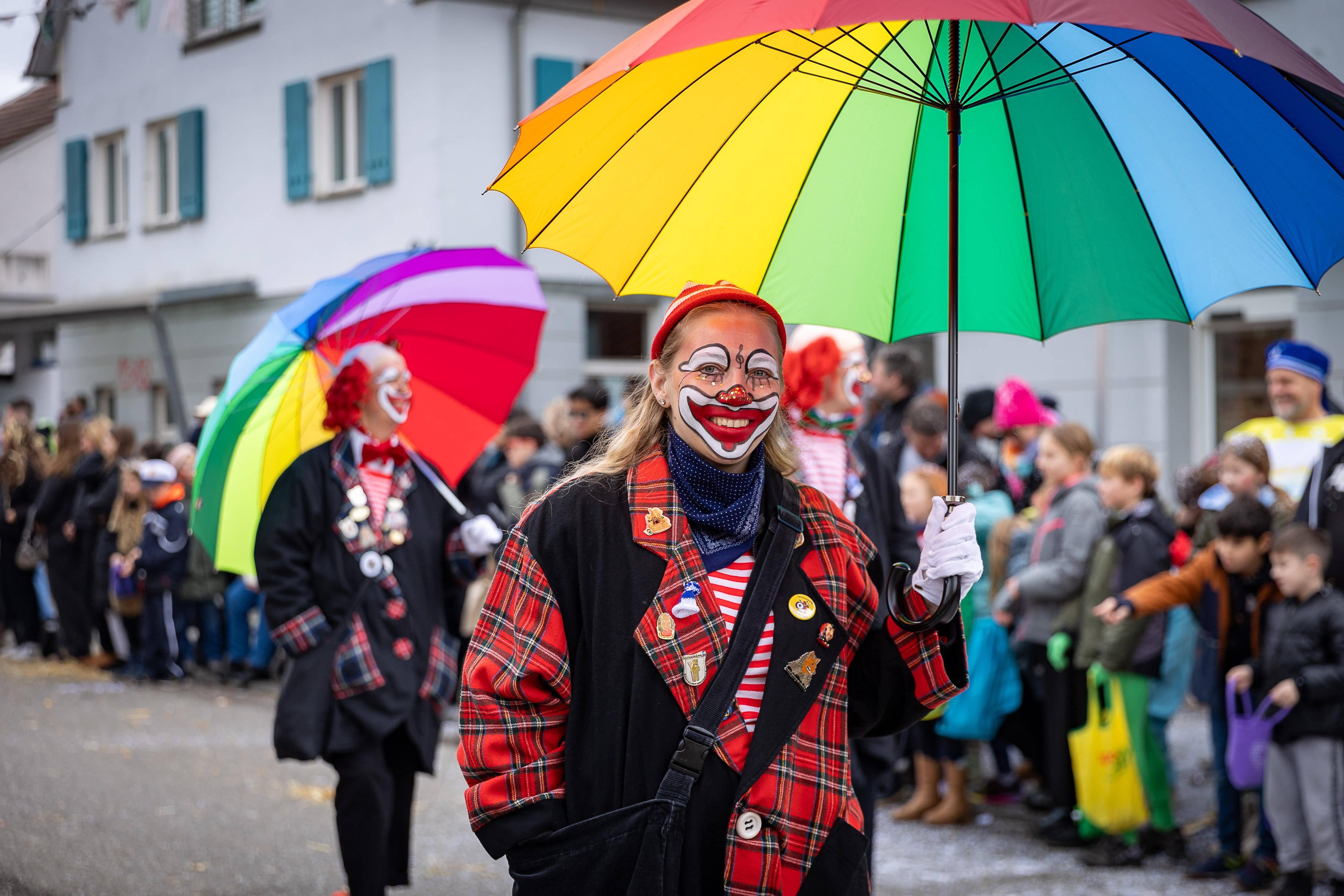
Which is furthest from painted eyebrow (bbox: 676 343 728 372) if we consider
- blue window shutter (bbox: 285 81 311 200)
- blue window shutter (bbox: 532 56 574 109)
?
blue window shutter (bbox: 285 81 311 200)

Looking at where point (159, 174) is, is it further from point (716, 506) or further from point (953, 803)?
point (716, 506)

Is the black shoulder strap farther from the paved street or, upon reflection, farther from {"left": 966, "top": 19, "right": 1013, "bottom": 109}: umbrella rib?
the paved street

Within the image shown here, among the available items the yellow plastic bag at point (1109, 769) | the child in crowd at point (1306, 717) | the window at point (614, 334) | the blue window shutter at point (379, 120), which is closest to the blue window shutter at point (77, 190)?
the blue window shutter at point (379, 120)

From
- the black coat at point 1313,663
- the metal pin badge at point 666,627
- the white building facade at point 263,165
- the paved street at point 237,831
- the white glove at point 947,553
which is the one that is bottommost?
the paved street at point 237,831

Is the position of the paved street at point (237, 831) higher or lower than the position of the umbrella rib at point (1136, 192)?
lower

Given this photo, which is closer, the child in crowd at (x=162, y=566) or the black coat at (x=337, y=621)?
the black coat at (x=337, y=621)

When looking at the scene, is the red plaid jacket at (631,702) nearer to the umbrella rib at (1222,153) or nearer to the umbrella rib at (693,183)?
the umbrella rib at (693,183)

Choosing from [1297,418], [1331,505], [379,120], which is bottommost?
[1331,505]

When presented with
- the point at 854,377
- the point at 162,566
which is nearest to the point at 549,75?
the point at 162,566

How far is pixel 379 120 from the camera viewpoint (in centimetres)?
1750

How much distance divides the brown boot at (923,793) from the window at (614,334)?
1182 cm

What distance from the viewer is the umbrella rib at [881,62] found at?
122 inches

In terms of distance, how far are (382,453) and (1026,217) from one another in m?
2.56

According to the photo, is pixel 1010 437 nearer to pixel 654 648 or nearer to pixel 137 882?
pixel 137 882
